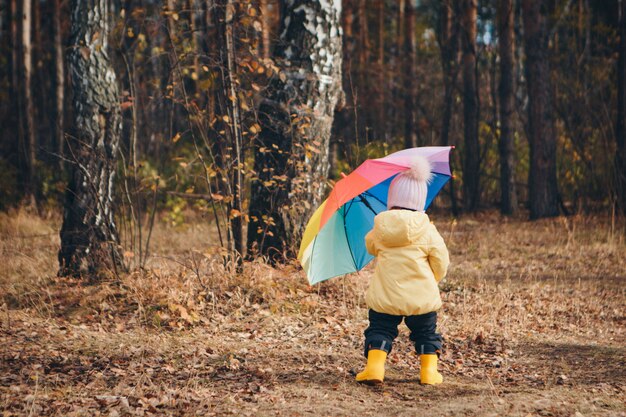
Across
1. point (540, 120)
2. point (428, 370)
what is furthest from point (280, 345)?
Result: point (540, 120)

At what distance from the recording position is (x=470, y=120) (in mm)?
16109

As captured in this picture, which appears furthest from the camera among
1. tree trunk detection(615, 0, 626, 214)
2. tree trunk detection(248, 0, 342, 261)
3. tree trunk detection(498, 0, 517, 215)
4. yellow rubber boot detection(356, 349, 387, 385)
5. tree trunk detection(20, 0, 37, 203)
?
tree trunk detection(498, 0, 517, 215)

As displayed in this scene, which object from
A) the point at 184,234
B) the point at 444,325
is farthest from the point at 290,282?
the point at 184,234

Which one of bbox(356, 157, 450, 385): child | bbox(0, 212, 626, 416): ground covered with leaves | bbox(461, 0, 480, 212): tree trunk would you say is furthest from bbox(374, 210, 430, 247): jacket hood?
bbox(461, 0, 480, 212): tree trunk

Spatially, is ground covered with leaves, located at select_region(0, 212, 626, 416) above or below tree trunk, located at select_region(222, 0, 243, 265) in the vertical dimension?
below

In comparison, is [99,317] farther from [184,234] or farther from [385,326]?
[184,234]

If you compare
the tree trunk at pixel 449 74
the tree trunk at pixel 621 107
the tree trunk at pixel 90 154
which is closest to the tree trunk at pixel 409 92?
the tree trunk at pixel 449 74

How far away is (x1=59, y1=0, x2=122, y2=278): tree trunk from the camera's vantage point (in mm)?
7418

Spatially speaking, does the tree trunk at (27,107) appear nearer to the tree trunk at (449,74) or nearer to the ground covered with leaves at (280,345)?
the ground covered with leaves at (280,345)

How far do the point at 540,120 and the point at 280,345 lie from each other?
33.9 feet

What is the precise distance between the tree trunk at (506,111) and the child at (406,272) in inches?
447

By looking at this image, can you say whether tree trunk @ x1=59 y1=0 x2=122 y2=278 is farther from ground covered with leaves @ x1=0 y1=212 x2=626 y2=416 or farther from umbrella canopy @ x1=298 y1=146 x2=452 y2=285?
umbrella canopy @ x1=298 y1=146 x2=452 y2=285

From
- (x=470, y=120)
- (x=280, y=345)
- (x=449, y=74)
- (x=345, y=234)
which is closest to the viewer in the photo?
(x=345, y=234)

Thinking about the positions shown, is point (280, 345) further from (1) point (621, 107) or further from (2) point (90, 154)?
(1) point (621, 107)
